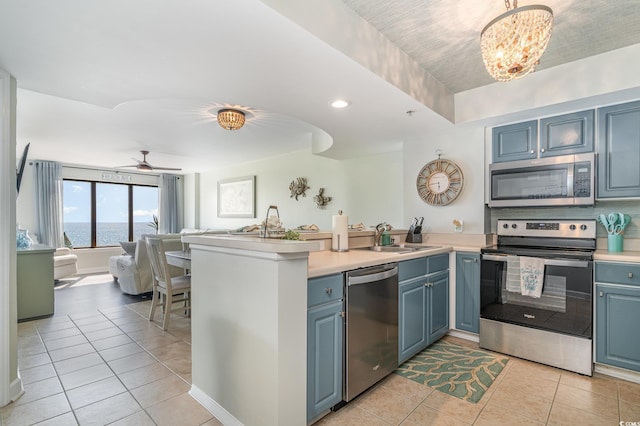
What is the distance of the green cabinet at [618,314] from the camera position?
2217 mm

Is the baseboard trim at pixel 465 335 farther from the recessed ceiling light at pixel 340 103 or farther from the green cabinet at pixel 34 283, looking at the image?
the green cabinet at pixel 34 283

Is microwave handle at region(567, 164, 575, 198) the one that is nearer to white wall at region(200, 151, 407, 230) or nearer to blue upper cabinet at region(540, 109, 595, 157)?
blue upper cabinet at region(540, 109, 595, 157)

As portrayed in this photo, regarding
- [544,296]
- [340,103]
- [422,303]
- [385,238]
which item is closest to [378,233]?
[385,238]

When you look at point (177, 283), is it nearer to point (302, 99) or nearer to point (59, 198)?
point (302, 99)

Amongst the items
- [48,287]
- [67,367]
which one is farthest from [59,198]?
[67,367]

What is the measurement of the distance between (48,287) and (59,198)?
3.59m

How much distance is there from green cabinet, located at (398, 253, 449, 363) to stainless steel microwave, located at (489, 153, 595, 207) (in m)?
0.86

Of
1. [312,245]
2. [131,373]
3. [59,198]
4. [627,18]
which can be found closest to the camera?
[312,245]

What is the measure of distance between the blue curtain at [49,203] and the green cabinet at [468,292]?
7.61 meters

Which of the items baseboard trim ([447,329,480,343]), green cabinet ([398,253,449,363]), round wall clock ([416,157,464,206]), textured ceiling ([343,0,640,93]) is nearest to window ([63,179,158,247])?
round wall clock ([416,157,464,206])

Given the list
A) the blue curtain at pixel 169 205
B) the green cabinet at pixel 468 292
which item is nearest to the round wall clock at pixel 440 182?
the green cabinet at pixel 468 292

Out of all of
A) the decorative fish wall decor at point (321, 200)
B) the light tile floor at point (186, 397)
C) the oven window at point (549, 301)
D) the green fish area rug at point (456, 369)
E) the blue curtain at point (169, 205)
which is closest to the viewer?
the light tile floor at point (186, 397)

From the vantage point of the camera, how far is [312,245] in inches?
63.1

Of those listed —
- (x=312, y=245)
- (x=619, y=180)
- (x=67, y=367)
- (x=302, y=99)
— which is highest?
(x=302, y=99)
